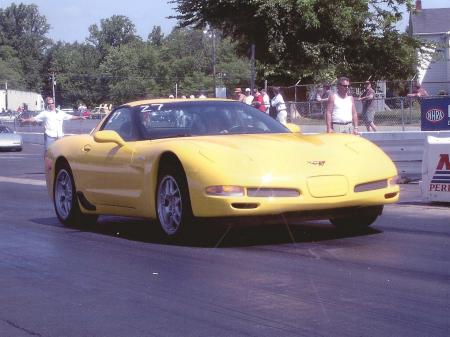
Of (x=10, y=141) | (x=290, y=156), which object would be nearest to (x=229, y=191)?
(x=290, y=156)

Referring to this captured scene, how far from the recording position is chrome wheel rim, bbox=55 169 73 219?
9.49 m

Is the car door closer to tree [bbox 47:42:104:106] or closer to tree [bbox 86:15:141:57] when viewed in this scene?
tree [bbox 47:42:104:106]

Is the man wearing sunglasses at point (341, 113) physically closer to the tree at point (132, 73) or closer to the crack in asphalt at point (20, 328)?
the crack in asphalt at point (20, 328)

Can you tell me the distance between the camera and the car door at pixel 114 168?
326 inches

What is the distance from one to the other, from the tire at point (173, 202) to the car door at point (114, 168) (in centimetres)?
34

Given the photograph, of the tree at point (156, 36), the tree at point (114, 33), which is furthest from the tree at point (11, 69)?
the tree at point (156, 36)

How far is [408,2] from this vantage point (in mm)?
42438

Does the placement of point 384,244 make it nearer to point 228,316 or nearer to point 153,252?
point 153,252

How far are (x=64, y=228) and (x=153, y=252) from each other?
2264mm

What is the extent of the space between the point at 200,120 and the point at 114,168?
3.07ft

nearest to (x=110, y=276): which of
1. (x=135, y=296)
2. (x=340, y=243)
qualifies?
(x=135, y=296)

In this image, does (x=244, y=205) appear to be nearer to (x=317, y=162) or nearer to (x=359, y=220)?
(x=317, y=162)

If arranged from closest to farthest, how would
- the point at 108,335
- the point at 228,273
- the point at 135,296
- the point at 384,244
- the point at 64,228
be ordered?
1. the point at 108,335
2. the point at 135,296
3. the point at 228,273
4. the point at 384,244
5. the point at 64,228

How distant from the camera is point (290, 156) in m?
7.42
